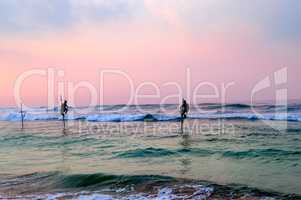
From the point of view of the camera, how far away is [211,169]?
1212cm

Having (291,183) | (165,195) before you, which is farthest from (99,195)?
(291,183)

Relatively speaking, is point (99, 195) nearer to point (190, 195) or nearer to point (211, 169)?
point (190, 195)

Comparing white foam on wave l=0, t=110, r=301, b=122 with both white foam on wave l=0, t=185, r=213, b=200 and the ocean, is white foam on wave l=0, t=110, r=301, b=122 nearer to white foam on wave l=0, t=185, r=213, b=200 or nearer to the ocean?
the ocean

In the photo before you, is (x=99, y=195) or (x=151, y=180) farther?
(x=151, y=180)

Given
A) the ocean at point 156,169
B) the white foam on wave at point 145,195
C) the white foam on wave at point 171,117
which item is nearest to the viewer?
the white foam on wave at point 145,195

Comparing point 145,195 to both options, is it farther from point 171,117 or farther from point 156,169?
point 171,117

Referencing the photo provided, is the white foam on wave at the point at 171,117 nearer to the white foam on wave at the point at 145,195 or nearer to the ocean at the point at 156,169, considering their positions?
the ocean at the point at 156,169

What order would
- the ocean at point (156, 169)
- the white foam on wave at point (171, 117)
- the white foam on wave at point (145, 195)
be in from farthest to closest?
the white foam on wave at point (171, 117)
the ocean at point (156, 169)
the white foam on wave at point (145, 195)

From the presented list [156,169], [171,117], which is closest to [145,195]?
[156,169]

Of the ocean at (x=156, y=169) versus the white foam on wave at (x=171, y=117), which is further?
the white foam on wave at (x=171, y=117)

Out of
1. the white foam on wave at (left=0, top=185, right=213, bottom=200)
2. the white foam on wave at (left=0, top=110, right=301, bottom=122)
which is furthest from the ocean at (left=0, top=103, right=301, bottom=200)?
the white foam on wave at (left=0, top=110, right=301, bottom=122)

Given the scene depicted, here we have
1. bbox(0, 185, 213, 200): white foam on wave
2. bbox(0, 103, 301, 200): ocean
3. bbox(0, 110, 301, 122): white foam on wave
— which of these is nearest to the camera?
bbox(0, 185, 213, 200): white foam on wave

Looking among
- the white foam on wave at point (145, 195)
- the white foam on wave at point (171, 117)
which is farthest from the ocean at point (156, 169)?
the white foam on wave at point (171, 117)

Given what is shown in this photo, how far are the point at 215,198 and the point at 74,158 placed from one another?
8098 mm
